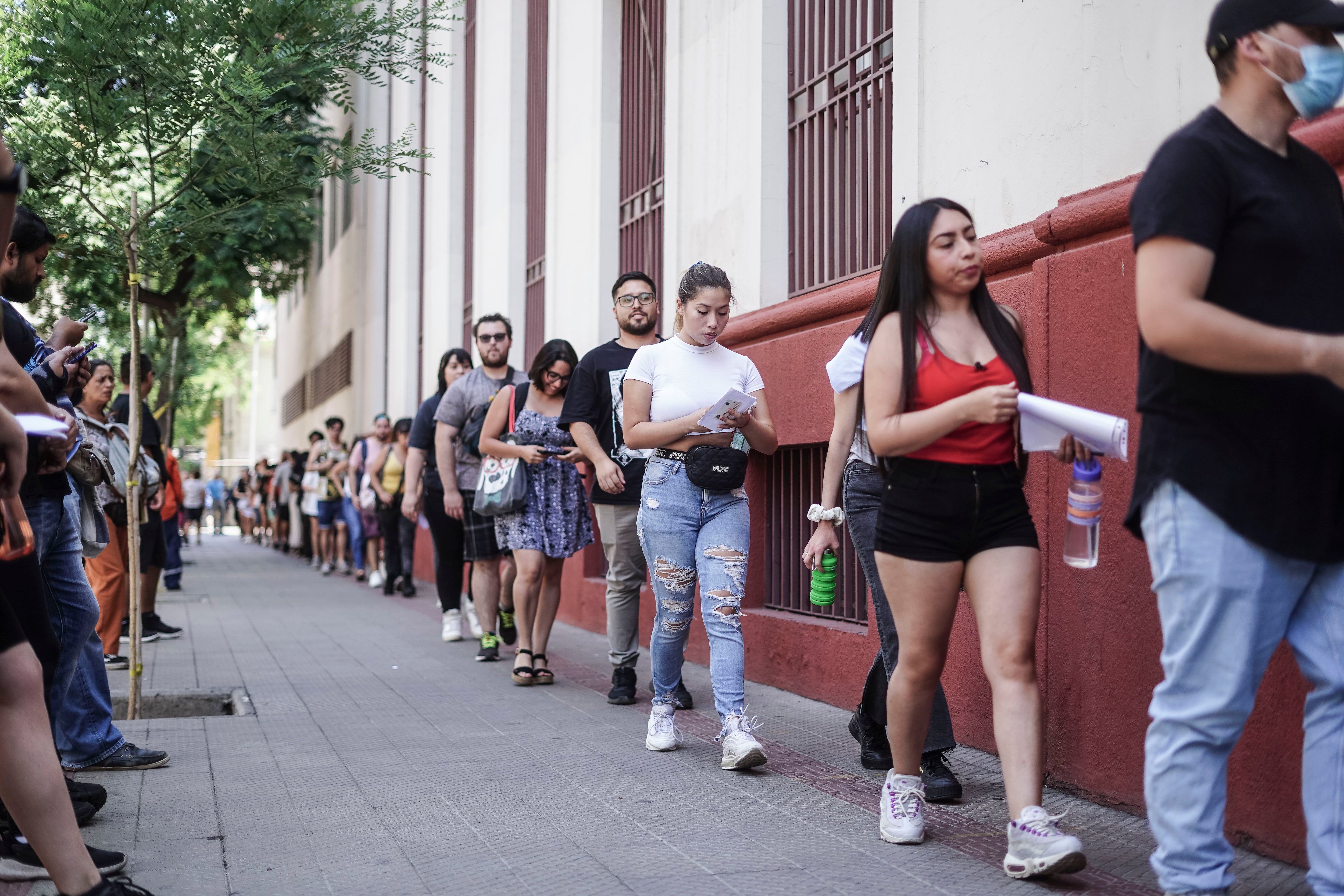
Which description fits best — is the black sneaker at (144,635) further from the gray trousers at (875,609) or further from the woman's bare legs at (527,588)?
the gray trousers at (875,609)

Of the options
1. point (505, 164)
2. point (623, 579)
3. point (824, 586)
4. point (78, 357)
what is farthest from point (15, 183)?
point (505, 164)

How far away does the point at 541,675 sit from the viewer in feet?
25.6

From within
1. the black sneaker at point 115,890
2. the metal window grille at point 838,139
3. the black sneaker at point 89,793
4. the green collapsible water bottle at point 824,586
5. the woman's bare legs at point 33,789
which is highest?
the metal window grille at point 838,139

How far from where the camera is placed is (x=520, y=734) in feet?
20.5

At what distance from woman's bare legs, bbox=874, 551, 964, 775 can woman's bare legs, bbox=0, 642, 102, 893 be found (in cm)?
217

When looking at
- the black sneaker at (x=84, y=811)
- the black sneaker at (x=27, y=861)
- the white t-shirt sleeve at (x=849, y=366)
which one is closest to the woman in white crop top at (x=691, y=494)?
the white t-shirt sleeve at (x=849, y=366)

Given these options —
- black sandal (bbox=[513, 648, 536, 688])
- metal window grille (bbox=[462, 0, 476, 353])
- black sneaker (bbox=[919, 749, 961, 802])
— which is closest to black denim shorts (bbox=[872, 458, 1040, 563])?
black sneaker (bbox=[919, 749, 961, 802])

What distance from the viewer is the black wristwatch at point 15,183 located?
3.01m

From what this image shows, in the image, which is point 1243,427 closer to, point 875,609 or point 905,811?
point 905,811

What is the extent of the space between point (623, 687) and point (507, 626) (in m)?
2.35

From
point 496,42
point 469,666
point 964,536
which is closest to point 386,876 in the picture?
point 964,536

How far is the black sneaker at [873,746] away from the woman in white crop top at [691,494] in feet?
1.38

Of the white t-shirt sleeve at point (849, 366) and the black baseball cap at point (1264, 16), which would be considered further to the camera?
the white t-shirt sleeve at point (849, 366)

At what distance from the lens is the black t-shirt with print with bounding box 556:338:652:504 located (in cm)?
672
